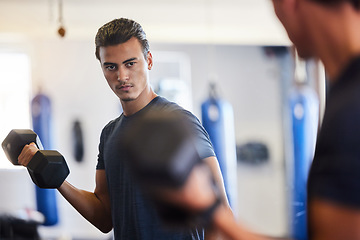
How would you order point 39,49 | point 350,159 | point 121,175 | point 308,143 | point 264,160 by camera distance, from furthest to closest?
point 264,160
point 39,49
point 308,143
point 121,175
point 350,159

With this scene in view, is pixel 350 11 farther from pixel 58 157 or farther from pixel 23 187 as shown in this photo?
pixel 23 187

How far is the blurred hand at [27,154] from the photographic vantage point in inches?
68.3

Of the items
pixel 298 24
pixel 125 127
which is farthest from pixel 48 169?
pixel 298 24

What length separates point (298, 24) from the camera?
2.88ft

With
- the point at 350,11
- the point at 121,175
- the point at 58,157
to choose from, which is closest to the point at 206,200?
the point at 350,11

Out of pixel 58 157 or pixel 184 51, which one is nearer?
pixel 58 157

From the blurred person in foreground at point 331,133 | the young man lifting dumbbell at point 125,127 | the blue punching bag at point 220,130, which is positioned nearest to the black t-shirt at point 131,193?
the young man lifting dumbbell at point 125,127

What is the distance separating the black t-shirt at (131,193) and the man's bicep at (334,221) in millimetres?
760

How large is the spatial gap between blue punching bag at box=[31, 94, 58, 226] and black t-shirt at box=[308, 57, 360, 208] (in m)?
4.04

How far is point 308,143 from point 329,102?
4064 millimetres

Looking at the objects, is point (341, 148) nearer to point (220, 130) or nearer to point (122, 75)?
point (122, 75)

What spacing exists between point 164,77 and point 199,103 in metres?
0.56

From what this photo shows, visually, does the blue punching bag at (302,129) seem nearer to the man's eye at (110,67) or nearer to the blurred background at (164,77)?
the blurred background at (164,77)

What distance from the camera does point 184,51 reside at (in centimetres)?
561
